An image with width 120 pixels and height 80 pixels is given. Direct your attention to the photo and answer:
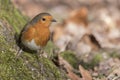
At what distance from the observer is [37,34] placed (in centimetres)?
555

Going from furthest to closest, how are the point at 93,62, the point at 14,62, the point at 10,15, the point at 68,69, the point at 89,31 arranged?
the point at 89,31, the point at 93,62, the point at 10,15, the point at 68,69, the point at 14,62

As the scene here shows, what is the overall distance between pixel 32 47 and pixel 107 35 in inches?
233

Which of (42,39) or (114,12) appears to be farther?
(114,12)

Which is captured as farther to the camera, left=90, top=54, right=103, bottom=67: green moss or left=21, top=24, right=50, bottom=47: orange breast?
left=90, top=54, right=103, bottom=67: green moss

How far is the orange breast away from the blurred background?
1.03m

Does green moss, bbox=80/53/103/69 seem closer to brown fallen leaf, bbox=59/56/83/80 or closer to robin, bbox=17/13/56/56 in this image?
brown fallen leaf, bbox=59/56/83/80

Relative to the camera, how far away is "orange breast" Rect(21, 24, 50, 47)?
5.52 m

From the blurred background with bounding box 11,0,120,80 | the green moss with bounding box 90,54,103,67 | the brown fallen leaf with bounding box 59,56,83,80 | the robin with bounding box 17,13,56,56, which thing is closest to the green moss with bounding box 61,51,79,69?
the blurred background with bounding box 11,0,120,80

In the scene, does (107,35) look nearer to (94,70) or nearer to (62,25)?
(62,25)

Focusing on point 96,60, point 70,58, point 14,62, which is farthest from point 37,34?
point 96,60

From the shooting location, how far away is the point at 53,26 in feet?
37.2

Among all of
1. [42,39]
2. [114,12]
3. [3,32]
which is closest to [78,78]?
[42,39]

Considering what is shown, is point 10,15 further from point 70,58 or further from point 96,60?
point 96,60

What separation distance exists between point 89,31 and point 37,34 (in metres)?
5.11
